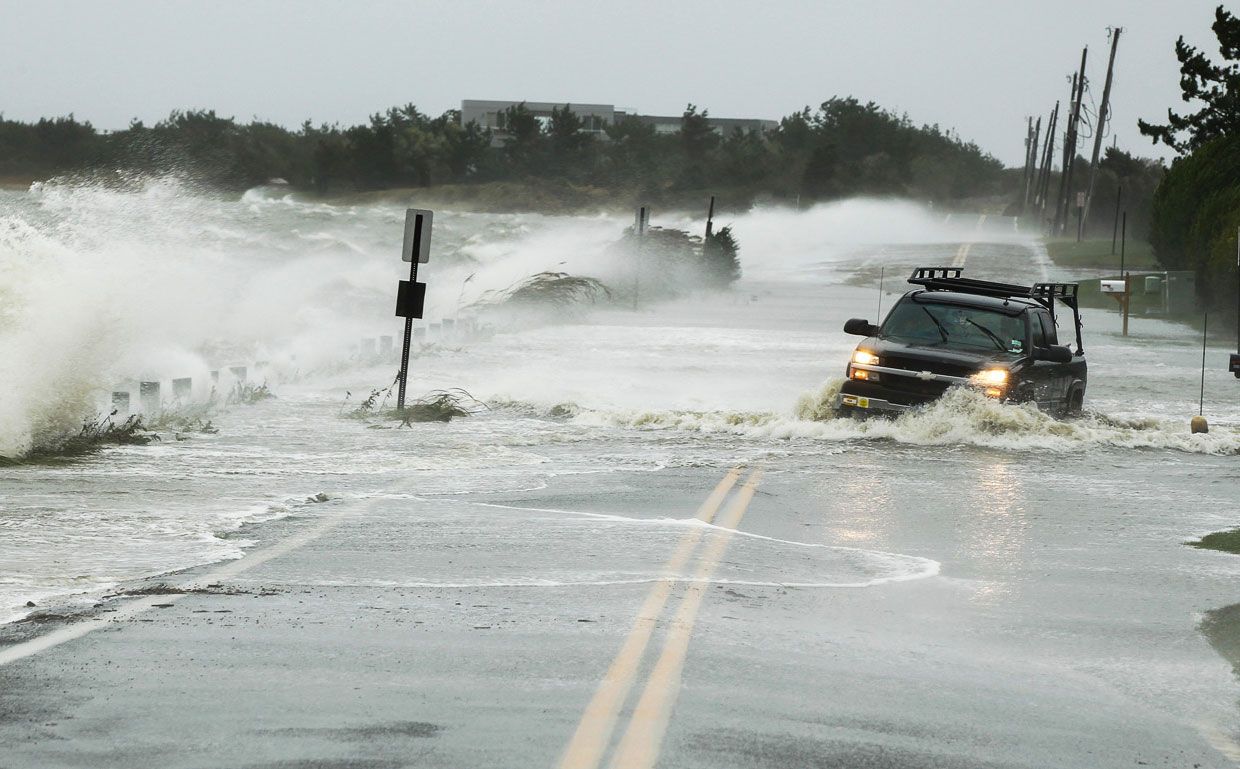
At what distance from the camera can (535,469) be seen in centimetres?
1493

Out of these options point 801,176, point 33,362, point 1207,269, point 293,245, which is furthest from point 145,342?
point 801,176

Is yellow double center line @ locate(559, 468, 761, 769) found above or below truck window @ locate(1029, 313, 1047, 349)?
below

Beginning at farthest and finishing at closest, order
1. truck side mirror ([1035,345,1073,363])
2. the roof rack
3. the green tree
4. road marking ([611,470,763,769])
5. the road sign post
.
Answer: the green tree
the road sign post
the roof rack
truck side mirror ([1035,345,1073,363])
road marking ([611,470,763,769])

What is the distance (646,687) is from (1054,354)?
12.2 metres

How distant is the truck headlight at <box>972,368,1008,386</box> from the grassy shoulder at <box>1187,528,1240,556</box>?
5655 mm

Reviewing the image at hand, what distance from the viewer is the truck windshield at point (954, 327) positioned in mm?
18250

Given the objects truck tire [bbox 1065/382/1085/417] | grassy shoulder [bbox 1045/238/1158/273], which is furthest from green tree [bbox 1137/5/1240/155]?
truck tire [bbox 1065/382/1085/417]

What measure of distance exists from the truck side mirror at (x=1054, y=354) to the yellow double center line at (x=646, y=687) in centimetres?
870

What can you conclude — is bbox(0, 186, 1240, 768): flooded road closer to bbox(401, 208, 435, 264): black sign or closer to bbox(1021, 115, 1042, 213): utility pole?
bbox(401, 208, 435, 264): black sign

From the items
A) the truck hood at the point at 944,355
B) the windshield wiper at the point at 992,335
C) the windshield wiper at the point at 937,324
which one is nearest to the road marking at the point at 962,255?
the windshield wiper at the point at 937,324

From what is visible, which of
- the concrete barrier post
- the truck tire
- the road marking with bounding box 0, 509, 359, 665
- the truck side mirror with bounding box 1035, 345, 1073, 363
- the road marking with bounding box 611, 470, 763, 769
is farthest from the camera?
the truck tire

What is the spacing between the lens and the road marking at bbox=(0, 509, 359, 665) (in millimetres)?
7051

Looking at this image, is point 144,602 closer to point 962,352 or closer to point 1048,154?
point 962,352

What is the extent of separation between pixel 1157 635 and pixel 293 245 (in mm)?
80306
